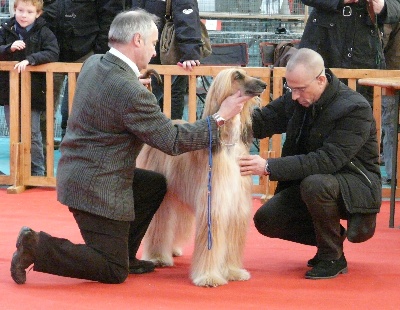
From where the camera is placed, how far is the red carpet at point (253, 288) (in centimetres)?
333

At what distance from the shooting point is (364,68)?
559 cm

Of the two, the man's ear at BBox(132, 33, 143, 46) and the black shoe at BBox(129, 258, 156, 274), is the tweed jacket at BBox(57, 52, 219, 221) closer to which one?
the man's ear at BBox(132, 33, 143, 46)

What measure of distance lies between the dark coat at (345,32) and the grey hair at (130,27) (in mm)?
1955

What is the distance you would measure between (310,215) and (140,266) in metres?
0.81

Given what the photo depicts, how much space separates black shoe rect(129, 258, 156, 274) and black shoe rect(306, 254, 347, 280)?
0.71 metres

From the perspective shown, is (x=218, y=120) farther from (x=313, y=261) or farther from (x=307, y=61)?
(x=313, y=261)

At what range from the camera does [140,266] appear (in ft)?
12.7

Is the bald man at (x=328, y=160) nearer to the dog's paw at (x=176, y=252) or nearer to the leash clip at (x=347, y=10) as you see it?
the dog's paw at (x=176, y=252)

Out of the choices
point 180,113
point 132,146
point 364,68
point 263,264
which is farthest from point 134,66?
point 180,113

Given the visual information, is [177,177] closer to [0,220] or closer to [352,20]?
[0,220]

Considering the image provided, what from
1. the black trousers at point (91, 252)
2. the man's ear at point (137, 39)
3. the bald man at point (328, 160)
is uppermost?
the man's ear at point (137, 39)

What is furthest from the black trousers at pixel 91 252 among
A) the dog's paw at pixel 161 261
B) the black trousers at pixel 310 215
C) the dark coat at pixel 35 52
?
the dark coat at pixel 35 52

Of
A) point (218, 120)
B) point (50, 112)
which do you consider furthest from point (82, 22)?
point (218, 120)

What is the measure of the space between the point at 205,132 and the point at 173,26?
2409 mm
